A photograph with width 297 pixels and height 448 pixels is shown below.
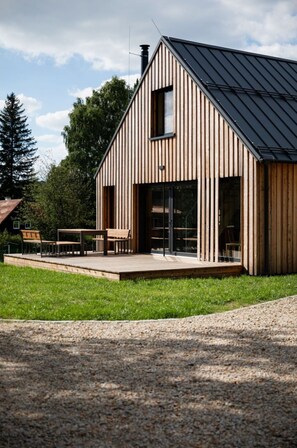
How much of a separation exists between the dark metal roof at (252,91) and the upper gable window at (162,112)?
1.28 meters

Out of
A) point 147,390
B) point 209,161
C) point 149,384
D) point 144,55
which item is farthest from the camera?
point 144,55

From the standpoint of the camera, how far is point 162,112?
56.1ft

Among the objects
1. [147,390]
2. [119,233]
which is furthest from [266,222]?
[147,390]

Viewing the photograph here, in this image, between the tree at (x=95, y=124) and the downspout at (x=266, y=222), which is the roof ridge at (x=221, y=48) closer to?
the downspout at (x=266, y=222)

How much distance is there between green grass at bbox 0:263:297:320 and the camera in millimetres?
8719

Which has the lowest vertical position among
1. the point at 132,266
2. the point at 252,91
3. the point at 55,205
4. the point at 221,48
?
the point at 132,266

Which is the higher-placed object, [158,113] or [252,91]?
[252,91]

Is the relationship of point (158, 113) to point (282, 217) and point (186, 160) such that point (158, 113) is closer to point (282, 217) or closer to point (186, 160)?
point (186, 160)

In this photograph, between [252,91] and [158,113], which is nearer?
[252,91]

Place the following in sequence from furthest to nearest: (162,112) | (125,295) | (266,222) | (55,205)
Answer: (55,205) < (162,112) < (266,222) < (125,295)

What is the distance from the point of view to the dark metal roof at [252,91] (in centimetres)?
1393

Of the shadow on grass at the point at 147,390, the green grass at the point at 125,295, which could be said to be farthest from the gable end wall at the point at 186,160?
the shadow on grass at the point at 147,390

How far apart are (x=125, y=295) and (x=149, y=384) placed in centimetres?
507

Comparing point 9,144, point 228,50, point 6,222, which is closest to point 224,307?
point 228,50
